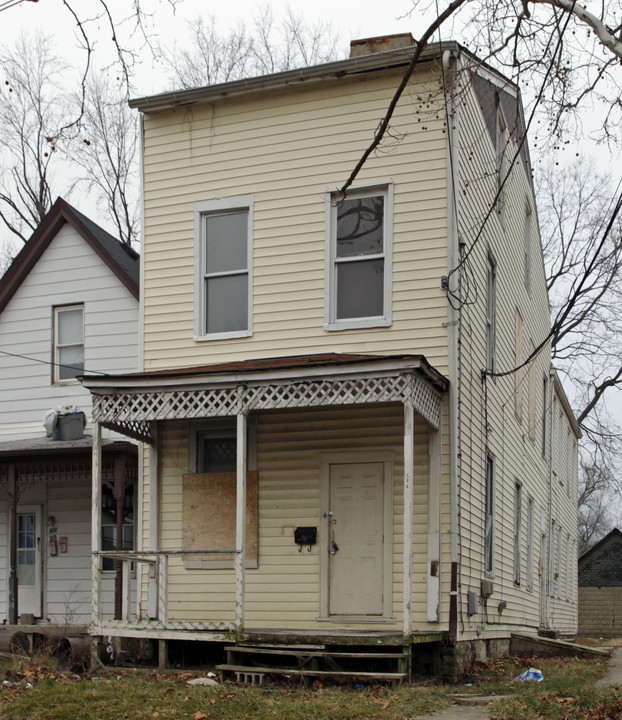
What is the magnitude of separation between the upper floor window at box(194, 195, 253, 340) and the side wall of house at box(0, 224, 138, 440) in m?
2.97

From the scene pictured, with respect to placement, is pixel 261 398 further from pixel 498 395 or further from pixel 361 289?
pixel 498 395

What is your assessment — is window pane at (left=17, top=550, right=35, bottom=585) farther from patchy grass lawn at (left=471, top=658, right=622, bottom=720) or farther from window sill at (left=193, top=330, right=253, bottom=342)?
patchy grass lawn at (left=471, top=658, right=622, bottom=720)

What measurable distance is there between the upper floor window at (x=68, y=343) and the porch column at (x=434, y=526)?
727cm

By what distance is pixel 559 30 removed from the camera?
29.8 ft

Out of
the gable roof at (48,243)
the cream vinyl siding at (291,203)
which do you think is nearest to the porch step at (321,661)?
the cream vinyl siding at (291,203)

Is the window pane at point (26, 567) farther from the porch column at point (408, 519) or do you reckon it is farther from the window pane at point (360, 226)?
the porch column at point (408, 519)

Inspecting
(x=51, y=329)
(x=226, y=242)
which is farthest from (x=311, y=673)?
(x=51, y=329)

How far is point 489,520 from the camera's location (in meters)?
14.8

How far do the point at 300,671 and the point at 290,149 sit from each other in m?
7.01

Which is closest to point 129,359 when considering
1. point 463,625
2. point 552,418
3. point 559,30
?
point 463,625

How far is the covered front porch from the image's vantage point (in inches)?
462

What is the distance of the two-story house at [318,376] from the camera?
11953 mm

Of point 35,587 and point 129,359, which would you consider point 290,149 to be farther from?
point 35,587

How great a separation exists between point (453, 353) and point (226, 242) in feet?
12.4
